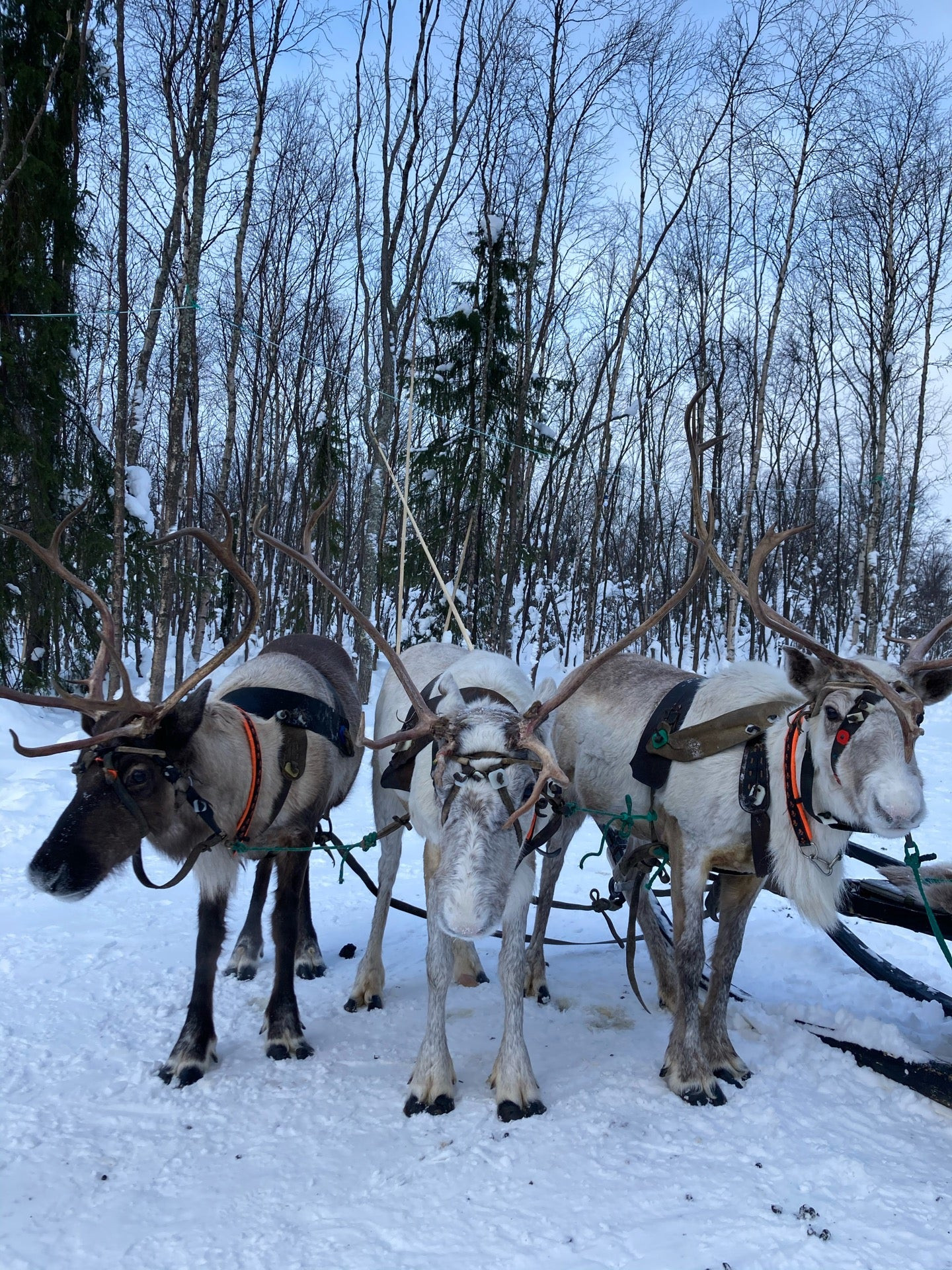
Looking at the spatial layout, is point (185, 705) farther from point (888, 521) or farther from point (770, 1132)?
point (888, 521)

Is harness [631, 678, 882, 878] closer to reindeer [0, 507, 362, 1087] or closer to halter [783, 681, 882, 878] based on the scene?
halter [783, 681, 882, 878]

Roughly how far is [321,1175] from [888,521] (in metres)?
34.5

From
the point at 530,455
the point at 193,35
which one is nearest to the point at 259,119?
the point at 193,35

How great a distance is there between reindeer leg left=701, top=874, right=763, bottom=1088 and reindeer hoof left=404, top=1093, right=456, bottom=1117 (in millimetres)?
1201

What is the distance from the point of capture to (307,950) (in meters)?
4.86

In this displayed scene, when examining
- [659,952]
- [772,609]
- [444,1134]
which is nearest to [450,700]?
[772,609]

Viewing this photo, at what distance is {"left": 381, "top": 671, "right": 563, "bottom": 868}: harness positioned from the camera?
126 inches

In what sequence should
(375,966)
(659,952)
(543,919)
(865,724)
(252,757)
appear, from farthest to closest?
(543,919) → (659,952) → (375,966) → (252,757) → (865,724)

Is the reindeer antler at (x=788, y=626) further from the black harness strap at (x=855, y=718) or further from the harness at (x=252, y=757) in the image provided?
the harness at (x=252, y=757)

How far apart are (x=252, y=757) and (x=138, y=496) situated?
28.6ft

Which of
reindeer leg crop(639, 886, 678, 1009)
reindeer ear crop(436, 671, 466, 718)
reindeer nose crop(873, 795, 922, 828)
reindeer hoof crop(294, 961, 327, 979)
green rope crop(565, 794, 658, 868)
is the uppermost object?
reindeer ear crop(436, 671, 466, 718)

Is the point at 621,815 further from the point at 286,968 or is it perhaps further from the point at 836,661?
the point at 286,968

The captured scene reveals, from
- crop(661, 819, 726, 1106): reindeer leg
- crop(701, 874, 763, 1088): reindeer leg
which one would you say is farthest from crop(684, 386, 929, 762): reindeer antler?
crop(701, 874, 763, 1088): reindeer leg

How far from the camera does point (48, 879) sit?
316 centimetres
